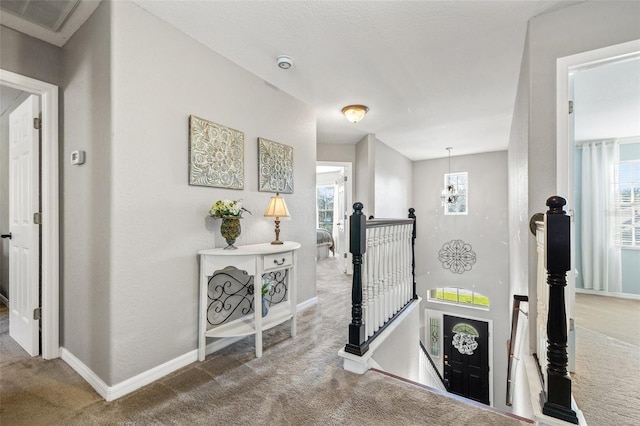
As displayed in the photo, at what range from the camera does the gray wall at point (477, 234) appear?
20.5 feet

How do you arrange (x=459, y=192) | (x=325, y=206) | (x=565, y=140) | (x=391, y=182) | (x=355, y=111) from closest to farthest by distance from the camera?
(x=565, y=140), (x=355, y=111), (x=391, y=182), (x=459, y=192), (x=325, y=206)

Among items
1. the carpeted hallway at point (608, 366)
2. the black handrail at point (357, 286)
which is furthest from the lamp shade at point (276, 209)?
the carpeted hallway at point (608, 366)

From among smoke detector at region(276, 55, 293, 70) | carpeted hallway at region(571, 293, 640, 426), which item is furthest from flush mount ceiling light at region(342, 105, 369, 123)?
carpeted hallway at region(571, 293, 640, 426)

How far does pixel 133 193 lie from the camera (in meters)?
1.86

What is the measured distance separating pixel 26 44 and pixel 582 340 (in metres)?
5.05

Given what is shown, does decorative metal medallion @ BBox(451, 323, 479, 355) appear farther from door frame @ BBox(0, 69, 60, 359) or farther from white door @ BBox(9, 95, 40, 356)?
white door @ BBox(9, 95, 40, 356)

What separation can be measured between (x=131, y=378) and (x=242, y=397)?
2.39 feet

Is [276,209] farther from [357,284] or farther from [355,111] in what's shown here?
[355,111]

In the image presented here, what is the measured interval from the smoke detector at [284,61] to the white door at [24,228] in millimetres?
1907

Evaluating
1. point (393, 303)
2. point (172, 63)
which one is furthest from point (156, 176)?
point (393, 303)

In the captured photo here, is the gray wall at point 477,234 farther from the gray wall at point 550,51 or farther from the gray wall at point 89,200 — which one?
the gray wall at point 89,200

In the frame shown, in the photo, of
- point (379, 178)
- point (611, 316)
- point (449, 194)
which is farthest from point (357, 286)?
point (449, 194)

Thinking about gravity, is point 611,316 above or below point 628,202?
below

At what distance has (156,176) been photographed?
1981 millimetres
